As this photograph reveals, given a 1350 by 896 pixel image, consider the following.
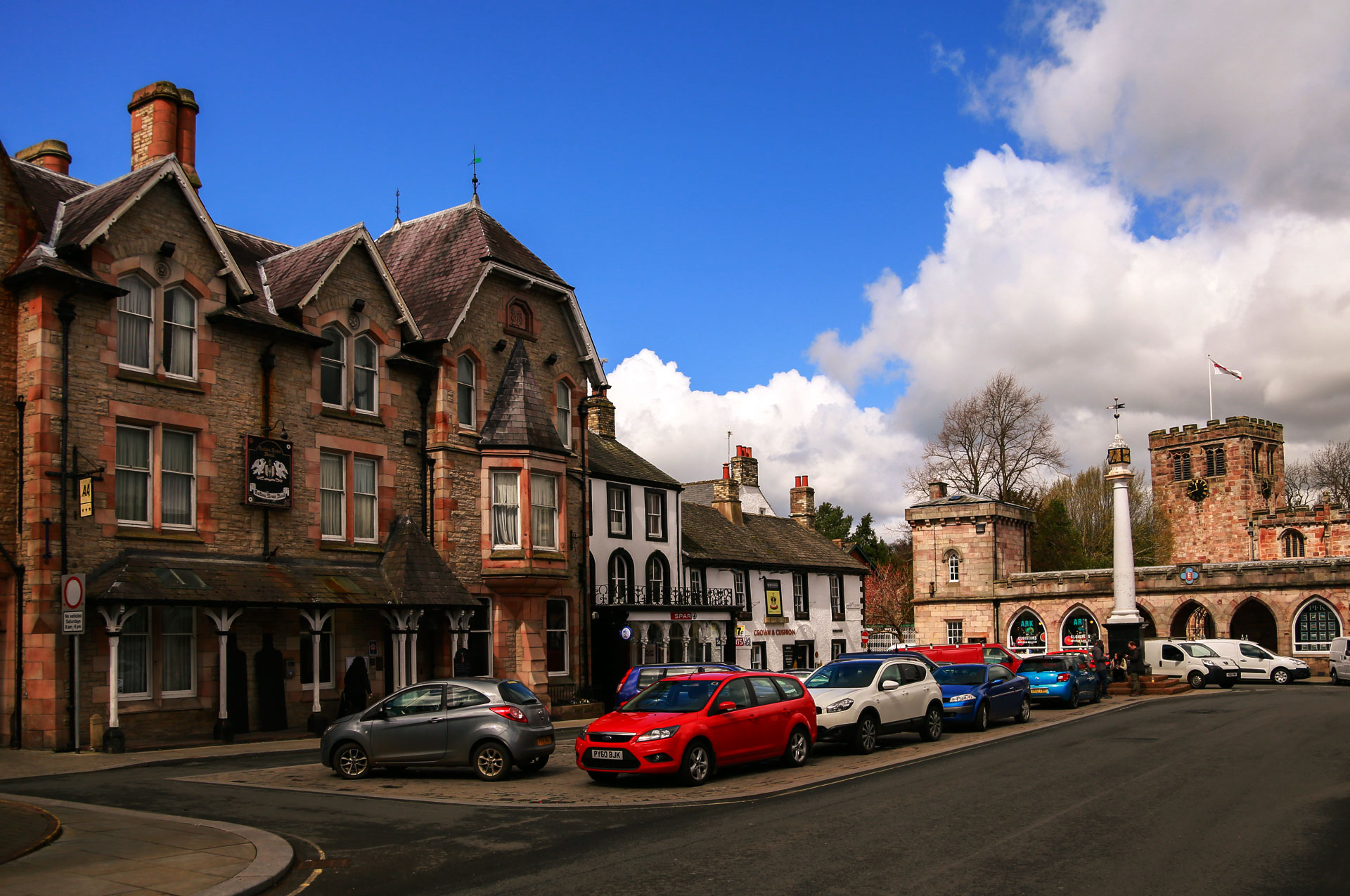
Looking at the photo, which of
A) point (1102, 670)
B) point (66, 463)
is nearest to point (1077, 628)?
point (1102, 670)

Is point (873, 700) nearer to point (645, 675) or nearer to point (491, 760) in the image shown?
point (645, 675)

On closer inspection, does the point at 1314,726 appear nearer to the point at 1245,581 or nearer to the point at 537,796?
the point at 537,796

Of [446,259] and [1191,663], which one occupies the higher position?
[446,259]

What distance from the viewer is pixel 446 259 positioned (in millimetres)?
31125

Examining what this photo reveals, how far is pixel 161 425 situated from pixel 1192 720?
884 inches

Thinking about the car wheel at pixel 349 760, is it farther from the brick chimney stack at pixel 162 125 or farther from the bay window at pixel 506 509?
the brick chimney stack at pixel 162 125

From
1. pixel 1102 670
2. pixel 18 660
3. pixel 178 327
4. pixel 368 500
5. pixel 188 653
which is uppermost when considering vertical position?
pixel 178 327

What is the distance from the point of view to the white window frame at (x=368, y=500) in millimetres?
25891

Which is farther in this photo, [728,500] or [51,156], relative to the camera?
[728,500]

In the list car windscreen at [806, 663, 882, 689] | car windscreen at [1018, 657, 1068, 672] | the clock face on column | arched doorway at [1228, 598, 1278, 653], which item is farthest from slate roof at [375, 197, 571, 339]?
the clock face on column

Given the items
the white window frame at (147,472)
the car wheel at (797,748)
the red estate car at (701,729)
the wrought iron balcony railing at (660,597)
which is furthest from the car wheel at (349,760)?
the wrought iron balcony railing at (660,597)

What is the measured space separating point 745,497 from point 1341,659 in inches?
1106

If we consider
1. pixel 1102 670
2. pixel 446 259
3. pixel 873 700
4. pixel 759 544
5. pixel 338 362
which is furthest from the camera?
pixel 759 544

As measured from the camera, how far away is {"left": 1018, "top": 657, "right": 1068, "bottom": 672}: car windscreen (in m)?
28.9
